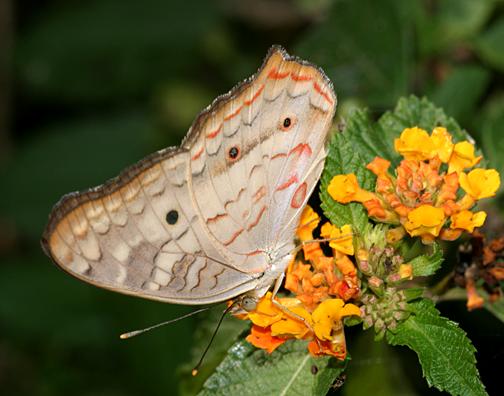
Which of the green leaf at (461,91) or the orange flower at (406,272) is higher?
the green leaf at (461,91)

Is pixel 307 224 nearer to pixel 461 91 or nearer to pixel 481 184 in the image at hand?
pixel 481 184

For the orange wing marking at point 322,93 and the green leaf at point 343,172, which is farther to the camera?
the orange wing marking at point 322,93

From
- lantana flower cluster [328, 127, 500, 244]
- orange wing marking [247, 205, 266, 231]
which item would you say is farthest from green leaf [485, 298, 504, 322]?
orange wing marking [247, 205, 266, 231]

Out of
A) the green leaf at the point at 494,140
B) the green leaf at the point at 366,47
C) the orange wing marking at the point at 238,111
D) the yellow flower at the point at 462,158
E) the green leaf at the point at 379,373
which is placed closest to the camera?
the yellow flower at the point at 462,158

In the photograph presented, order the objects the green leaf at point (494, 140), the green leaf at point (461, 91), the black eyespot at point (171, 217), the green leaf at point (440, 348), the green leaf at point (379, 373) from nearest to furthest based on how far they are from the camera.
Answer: the green leaf at point (440, 348)
the black eyespot at point (171, 217)
the green leaf at point (379, 373)
the green leaf at point (494, 140)
the green leaf at point (461, 91)

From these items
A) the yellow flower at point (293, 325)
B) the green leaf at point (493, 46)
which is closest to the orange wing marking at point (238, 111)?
the yellow flower at point (293, 325)

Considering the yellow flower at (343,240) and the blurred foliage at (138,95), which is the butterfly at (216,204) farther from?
the blurred foliage at (138,95)

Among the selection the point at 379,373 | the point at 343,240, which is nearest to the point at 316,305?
the point at 343,240
